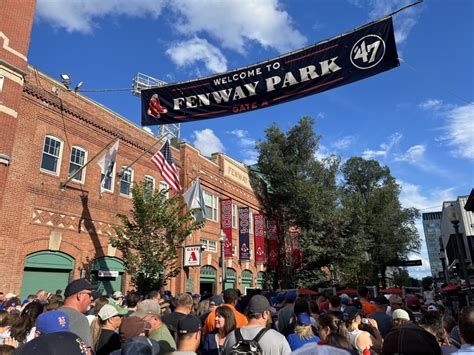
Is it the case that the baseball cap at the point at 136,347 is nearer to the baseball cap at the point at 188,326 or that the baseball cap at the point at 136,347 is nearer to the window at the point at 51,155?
the baseball cap at the point at 188,326

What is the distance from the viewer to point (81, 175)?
1555 cm

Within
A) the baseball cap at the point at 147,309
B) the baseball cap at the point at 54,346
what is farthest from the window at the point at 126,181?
the baseball cap at the point at 54,346

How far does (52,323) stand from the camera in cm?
313

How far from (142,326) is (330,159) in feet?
104

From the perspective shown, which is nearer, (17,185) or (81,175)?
(17,185)

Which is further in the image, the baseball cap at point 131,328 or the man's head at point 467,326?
the baseball cap at point 131,328

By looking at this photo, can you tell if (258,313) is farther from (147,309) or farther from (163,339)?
(147,309)

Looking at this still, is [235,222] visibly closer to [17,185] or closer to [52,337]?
[17,185]

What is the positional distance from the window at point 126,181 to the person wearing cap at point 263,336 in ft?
47.6

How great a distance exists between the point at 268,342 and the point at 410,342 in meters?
1.84

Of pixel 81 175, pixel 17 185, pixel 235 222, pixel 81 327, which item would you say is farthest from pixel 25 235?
pixel 235 222

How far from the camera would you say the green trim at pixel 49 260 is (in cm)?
1303

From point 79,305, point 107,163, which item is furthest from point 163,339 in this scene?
point 107,163

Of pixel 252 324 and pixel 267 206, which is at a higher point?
pixel 267 206
